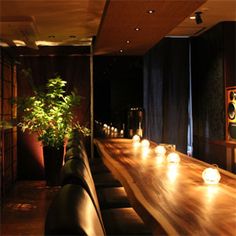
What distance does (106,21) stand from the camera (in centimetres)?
387

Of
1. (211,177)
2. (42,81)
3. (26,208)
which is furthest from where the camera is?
(42,81)

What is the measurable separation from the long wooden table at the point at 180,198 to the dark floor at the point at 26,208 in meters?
1.42

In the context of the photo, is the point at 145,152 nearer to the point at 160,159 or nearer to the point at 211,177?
the point at 160,159

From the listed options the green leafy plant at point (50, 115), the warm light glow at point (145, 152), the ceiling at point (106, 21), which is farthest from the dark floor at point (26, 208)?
the ceiling at point (106, 21)

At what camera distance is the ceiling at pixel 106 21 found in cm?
346

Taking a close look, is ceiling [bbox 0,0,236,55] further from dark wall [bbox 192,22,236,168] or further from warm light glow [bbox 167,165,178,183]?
warm light glow [bbox 167,165,178,183]

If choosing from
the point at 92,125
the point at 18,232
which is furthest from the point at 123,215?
the point at 92,125

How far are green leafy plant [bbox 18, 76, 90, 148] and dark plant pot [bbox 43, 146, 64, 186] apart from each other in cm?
9

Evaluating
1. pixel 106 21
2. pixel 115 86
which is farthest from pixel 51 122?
pixel 106 21

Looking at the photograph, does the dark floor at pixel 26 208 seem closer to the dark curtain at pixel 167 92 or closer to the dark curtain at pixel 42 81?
the dark curtain at pixel 42 81

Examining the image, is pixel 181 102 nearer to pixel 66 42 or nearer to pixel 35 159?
pixel 66 42

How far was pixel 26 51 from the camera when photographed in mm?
6105

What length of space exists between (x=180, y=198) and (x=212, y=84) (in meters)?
4.06

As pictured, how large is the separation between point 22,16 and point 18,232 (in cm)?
260
